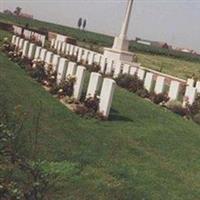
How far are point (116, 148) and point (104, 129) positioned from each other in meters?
1.29

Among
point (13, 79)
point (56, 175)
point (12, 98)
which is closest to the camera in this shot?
point (56, 175)

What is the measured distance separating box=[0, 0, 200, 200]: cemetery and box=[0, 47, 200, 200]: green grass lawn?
0.04 feet

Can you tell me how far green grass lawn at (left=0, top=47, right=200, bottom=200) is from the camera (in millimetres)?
6762

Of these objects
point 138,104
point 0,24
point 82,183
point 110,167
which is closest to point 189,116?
point 138,104

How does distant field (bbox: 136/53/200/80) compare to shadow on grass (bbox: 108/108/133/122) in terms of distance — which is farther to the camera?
distant field (bbox: 136/53/200/80)

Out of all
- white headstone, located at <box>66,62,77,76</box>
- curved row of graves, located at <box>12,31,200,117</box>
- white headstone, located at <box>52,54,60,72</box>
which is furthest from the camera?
curved row of graves, located at <box>12,31,200,117</box>

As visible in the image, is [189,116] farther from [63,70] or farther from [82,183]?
[82,183]

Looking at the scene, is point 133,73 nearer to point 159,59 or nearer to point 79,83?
point 79,83

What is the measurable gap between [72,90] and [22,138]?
490 cm

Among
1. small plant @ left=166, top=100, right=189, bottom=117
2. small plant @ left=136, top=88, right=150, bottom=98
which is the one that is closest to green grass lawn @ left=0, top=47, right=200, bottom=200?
small plant @ left=166, top=100, right=189, bottom=117

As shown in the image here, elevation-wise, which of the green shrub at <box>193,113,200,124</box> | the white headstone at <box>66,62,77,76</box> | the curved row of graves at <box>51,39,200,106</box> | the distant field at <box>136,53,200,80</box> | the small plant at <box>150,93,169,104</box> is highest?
the white headstone at <box>66,62,77,76</box>

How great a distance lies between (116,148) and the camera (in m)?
8.54

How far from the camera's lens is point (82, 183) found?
6.63 meters

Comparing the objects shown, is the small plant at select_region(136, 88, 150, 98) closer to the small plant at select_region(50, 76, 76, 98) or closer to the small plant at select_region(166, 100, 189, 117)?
the small plant at select_region(166, 100, 189, 117)
